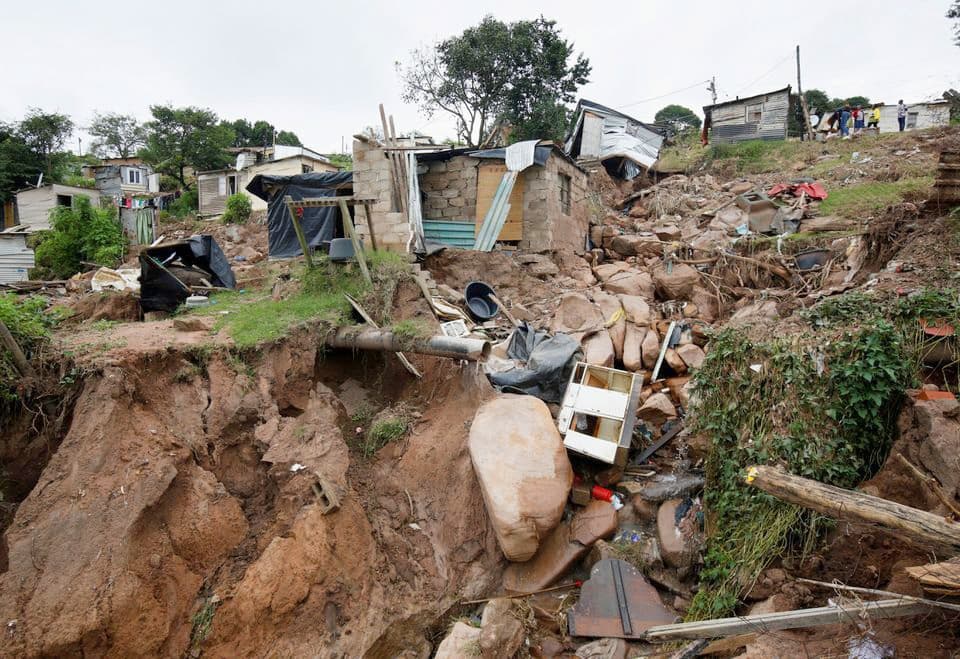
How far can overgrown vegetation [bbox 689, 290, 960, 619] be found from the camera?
159 inches

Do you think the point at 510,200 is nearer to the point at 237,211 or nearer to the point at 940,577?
the point at 940,577

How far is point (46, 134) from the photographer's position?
27.0 m

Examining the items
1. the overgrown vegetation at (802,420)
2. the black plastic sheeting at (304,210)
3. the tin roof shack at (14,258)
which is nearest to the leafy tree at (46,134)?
the tin roof shack at (14,258)

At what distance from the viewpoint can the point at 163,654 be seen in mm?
4488

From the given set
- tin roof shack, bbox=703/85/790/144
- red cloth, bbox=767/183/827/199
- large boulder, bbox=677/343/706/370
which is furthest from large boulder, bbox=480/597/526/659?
tin roof shack, bbox=703/85/790/144

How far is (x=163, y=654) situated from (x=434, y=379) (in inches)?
161

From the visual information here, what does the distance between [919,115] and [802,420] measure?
2526cm

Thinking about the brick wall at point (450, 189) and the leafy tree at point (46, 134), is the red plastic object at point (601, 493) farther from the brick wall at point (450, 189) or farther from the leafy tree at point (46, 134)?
the leafy tree at point (46, 134)

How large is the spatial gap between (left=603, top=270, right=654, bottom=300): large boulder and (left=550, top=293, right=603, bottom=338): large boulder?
125cm

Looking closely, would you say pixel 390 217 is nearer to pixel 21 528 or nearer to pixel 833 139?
pixel 21 528

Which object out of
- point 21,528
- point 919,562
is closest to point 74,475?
point 21,528

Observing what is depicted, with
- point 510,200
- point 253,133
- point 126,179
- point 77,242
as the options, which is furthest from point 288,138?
point 510,200

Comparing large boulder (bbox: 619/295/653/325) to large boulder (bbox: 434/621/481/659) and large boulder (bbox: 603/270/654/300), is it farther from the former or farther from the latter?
large boulder (bbox: 434/621/481/659)

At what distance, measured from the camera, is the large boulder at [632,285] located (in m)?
9.29
